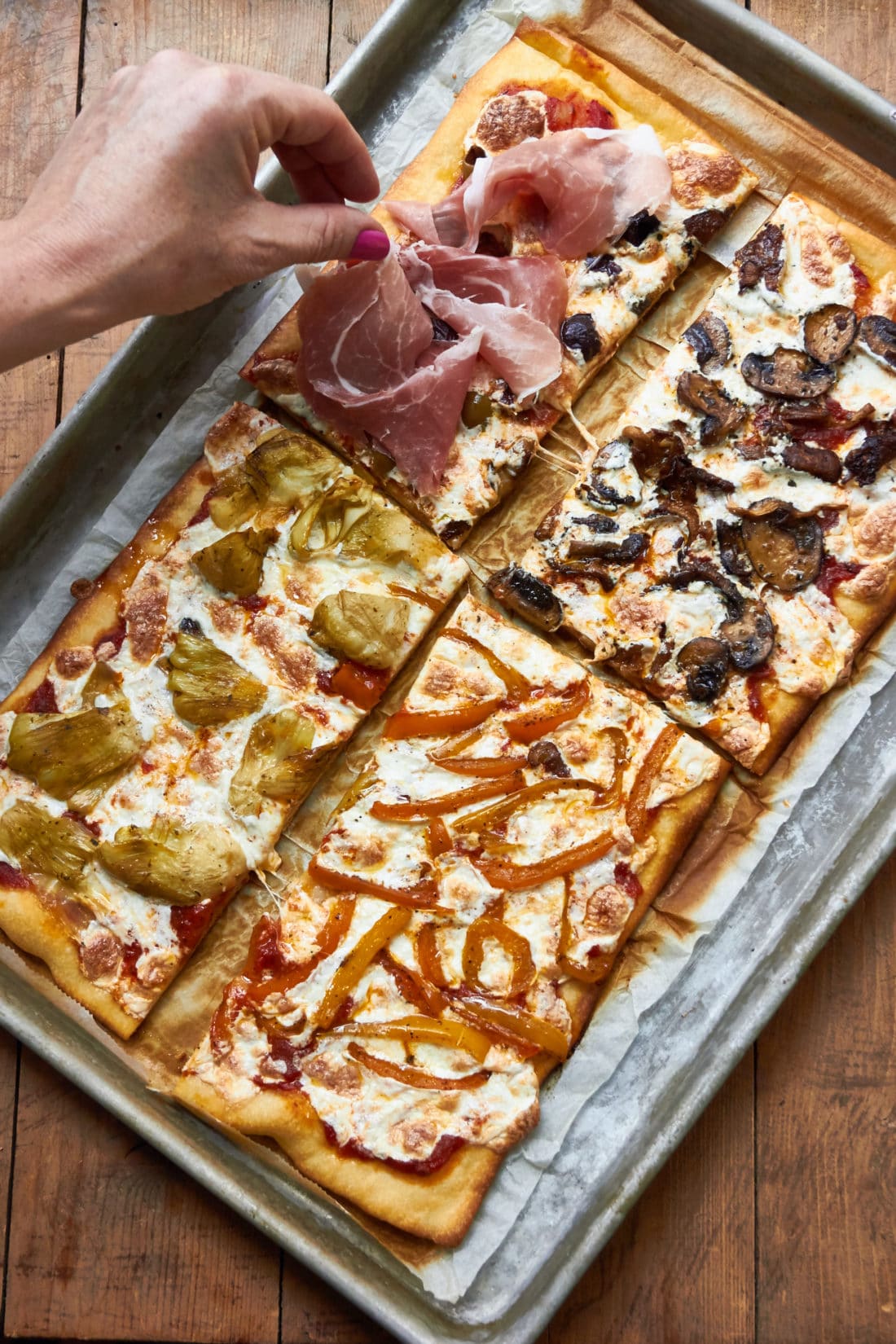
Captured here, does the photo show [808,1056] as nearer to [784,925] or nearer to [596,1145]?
[784,925]

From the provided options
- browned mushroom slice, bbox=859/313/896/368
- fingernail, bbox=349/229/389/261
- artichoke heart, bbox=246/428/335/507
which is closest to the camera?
fingernail, bbox=349/229/389/261

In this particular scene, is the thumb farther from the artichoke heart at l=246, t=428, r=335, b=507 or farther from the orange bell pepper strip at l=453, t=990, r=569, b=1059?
the orange bell pepper strip at l=453, t=990, r=569, b=1059

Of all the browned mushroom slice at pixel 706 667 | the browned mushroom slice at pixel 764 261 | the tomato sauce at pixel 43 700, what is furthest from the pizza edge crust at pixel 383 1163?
the browned mushroom slice at pixel 764 261

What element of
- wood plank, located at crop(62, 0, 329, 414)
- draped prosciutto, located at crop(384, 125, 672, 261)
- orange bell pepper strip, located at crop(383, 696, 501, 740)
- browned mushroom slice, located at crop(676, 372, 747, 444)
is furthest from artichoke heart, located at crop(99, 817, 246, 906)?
draped prosciutto, located at crop(384, 125, 672, 261)

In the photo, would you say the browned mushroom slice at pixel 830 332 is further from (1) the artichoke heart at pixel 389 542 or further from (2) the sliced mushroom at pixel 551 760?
(2) the sliced mushroom at pixel 551 760

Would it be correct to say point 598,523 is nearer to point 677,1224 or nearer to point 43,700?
point 43,700

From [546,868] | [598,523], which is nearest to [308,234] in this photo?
[598,523]

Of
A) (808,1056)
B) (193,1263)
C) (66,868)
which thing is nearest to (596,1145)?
(808,1056)
